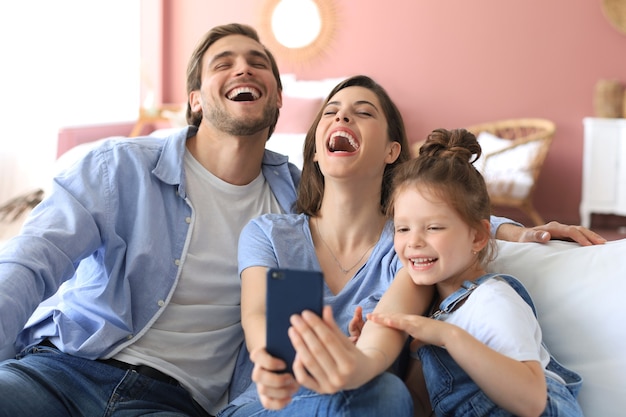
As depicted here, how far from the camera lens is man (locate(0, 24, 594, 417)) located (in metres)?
1.56

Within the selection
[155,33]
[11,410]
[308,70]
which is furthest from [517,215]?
[11,410]

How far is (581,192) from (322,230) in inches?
159

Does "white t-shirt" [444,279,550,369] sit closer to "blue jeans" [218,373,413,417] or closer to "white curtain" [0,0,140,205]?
"blue jeans" [218,373,413,417]

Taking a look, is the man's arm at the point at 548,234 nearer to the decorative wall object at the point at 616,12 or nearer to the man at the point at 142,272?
the man at the point at 142,272

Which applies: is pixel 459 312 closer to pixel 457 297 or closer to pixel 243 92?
pixel 457 297

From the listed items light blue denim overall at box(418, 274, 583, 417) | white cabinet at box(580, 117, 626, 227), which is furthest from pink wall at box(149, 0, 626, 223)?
light blue denim overall at box(418, 274, 583, 417)

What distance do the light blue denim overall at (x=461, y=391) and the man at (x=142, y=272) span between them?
0.45m

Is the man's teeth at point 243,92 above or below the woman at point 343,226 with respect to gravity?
above

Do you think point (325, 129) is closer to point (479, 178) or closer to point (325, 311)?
point (479, 178)

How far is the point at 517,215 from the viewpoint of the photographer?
540cm

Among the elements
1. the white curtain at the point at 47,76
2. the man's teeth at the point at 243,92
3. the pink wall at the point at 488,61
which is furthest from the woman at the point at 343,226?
the pink wall at the point at 488,61

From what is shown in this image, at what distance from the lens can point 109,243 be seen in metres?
1.70

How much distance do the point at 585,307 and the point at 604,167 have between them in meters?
3.75

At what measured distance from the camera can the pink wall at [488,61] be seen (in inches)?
208
